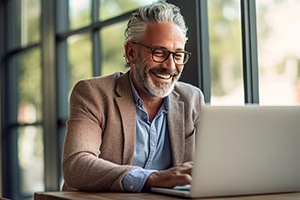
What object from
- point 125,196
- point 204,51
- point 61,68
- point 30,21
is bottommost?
point 125,196

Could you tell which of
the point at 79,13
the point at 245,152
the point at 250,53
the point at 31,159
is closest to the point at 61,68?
the point at 79,13

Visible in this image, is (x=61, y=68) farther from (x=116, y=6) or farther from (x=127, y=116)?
(x=127, y=116)

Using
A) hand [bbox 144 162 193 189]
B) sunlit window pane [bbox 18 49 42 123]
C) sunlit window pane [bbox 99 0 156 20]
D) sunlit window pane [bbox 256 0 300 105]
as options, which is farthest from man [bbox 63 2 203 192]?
sunlit window pane [bbox 18 49 42 123]

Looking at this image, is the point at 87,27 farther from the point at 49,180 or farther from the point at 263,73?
the point at 263,73

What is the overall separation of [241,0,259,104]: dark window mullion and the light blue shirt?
24.6 inches

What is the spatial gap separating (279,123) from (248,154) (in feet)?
0.44

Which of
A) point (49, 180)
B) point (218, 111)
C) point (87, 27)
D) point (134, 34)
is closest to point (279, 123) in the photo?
point (218, 111)

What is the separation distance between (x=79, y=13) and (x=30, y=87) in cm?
120

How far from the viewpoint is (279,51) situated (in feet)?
9.98

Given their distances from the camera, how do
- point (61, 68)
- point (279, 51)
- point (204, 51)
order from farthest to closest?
point (61, 68)
point (204, 51)
point (279, 51)

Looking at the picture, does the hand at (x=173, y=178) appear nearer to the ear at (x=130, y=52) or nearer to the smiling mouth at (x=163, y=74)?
the smiling mouth at (x=163, y=74)

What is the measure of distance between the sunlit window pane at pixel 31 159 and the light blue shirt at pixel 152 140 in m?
2.99

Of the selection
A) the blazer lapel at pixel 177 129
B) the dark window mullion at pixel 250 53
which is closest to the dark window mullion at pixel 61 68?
the dark window mullion at pixel 250 53

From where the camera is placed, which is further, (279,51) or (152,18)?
(279,51)
